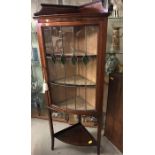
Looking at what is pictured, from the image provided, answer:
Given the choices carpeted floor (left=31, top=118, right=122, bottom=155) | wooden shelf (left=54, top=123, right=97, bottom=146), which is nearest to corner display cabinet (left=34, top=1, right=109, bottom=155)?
wooden shelf (left=54, top=123, right=97, bottom=146)

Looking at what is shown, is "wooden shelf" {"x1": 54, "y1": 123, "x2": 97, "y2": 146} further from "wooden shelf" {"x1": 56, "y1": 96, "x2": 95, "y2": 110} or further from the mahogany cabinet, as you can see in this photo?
"wooden shelf" {"x1": 56, "y1": 96, "x2": 95, "y2": 110}

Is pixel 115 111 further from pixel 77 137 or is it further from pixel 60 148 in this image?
A: pixel 60 148

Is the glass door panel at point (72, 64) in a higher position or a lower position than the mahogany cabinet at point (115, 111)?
higher

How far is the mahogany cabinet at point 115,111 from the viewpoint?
1602 mm

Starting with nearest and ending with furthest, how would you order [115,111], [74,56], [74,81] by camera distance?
1. [74,56]
2. [74,81]
3. [115,111]

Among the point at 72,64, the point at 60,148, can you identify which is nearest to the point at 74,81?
the point at 72,64

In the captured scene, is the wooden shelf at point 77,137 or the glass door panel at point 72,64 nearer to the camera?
the glass door panel at point 72,64

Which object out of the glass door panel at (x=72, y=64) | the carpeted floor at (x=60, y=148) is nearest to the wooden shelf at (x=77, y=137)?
the carpeted floor at (x=60, y=148)

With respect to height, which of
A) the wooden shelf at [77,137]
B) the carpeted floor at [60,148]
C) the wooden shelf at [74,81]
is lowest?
the carpeted floor at [60,148]

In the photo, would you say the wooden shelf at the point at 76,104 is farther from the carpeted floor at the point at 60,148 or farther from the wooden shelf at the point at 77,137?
the carpeted floor at the point at 60,148

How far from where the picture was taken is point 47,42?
4.66 feet

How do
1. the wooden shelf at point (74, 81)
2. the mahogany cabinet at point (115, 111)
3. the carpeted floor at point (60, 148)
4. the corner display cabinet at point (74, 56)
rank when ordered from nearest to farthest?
1. the corner display cabinet at point (74, 56)
2. the wooden shelf at point (74, 81)
3. the mahogany cabinet at point (115, 111)
4. the carpeted floor at point (60, 148)

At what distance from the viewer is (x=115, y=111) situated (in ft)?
5.55

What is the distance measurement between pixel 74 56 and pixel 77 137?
0.79 meters
